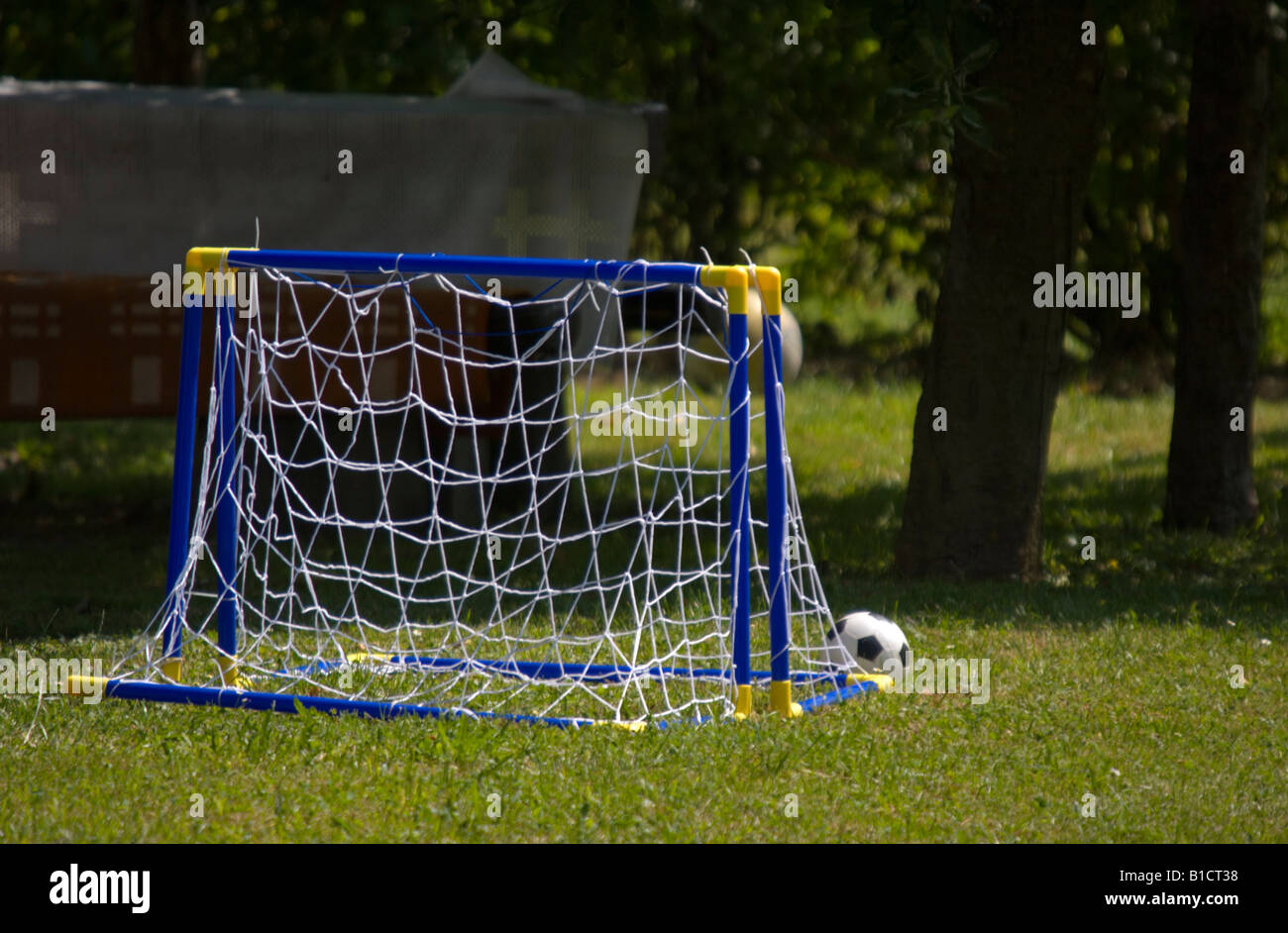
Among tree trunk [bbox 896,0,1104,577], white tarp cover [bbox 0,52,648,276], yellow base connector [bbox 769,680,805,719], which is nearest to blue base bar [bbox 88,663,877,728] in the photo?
yellow base connector [bbox 769,680,805,719]

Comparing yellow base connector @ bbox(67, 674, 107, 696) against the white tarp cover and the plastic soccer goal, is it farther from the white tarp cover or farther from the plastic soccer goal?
the white tarp cover

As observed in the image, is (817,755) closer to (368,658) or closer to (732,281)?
(732,281)

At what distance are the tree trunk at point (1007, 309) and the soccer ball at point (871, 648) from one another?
1863mm

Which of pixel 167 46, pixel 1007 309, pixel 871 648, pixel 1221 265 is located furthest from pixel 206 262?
pixel 167 46

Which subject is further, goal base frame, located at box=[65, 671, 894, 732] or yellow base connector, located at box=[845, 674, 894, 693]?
yellow base connector, located at box=[845, 674, 894, 693]

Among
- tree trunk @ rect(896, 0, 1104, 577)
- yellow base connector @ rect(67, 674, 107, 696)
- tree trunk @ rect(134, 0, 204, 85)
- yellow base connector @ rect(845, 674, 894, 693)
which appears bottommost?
yellow base connector @ rect(845, 674, 894, 693)

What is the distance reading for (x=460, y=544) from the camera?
866 cm

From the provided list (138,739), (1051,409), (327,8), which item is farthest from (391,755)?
(327,8)

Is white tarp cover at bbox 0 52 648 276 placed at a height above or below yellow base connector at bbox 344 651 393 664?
above

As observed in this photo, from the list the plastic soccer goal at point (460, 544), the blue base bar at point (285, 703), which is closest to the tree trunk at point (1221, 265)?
the plastic soccer goal at point (460, 544)

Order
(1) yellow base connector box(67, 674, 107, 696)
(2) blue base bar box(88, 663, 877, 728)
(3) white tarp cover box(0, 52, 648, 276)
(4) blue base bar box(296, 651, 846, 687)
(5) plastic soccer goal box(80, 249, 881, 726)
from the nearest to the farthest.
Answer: (2) blue base bar box(88, 663, 877, 728)
(5) plastic soccer goal box(80, 249, 881, 726)
(1) yellow base connector box(67, 674, 107, 696)
(4) blue base bar box(296, 651, 846, 687)
(3) white tarp cover box(0, 52, 648, 276)

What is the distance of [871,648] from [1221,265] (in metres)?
4.23

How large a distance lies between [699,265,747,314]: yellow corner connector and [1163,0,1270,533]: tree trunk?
15.3 feet

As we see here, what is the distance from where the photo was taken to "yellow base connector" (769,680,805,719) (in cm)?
503
